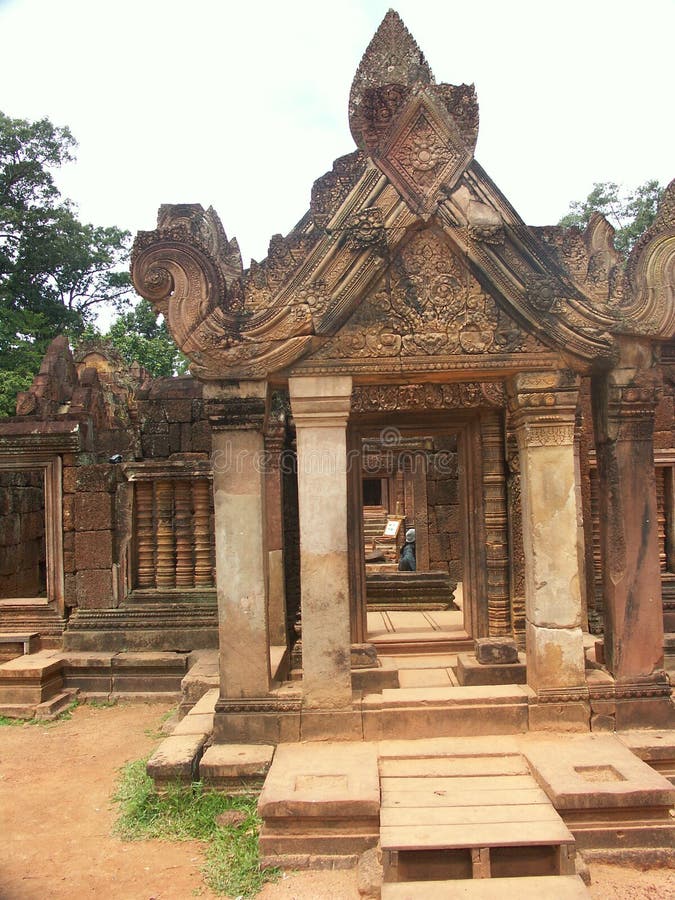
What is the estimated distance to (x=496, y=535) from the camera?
6.94m

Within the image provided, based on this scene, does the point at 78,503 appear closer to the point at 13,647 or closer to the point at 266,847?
the point at 13,647

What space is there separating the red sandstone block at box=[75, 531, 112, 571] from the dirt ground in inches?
97.5

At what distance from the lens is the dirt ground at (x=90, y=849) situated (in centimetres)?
393

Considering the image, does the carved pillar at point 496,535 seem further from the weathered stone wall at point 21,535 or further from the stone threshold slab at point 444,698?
the weathered stone wall at point 21,535

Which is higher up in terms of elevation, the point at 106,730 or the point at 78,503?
the point at 78,503

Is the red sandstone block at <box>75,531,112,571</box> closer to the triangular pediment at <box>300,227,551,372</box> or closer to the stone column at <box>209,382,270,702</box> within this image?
the stone column at <box>209,382,270,702</box>

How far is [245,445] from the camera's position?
5059 millimetres

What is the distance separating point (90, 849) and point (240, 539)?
2.25 m

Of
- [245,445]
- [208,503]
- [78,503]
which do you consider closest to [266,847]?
[245,445]

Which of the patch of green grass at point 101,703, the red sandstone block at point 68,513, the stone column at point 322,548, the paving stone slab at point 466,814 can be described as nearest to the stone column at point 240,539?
the stone column at point 322,548

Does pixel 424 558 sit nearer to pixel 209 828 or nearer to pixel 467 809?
pixel 209 828

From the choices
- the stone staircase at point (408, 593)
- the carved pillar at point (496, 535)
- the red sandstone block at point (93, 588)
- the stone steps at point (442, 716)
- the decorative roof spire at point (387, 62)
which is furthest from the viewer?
the stone staircase at point (408, 593)

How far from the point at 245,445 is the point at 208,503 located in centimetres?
451

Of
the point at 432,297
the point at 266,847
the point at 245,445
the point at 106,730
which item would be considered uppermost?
the point at 432,297
